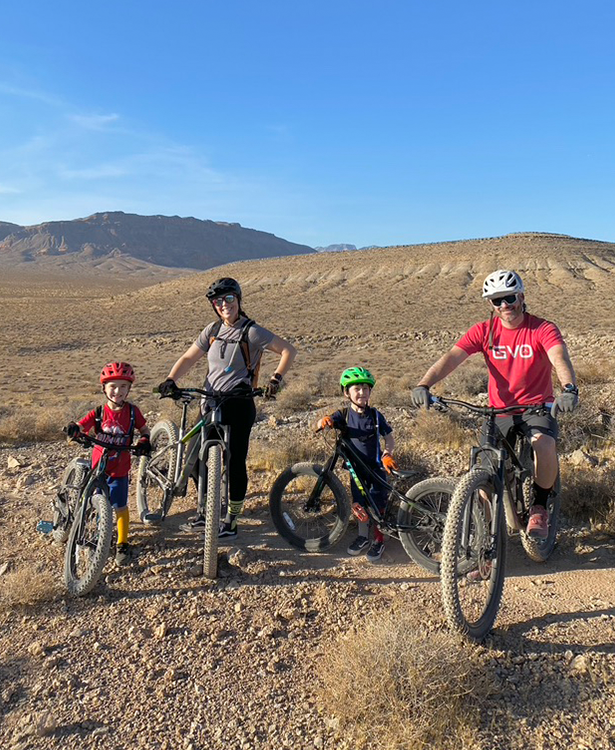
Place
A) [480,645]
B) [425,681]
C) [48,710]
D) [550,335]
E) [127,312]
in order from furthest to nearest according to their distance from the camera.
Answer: [127,312] → [550,335] → [480,645] → [48,710] → [425,681]

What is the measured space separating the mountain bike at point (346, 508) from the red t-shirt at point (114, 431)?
121 centimetres

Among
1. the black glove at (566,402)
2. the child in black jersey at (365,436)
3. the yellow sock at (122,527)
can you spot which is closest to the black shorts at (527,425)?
the black glove at (566,402)

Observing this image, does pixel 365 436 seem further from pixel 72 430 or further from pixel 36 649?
pixel 36 649

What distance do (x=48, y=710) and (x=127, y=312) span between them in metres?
46.0

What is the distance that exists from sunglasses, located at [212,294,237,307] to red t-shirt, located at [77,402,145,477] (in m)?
1.06

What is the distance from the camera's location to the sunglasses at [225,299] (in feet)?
14.2

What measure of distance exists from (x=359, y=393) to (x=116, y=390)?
186 centimetres

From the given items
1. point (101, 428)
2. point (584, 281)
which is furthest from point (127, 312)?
point (101, 428)

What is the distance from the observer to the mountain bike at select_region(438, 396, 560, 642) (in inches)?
121

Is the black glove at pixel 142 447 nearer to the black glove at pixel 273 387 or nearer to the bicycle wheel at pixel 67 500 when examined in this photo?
the bicycle wheel at pixel 67 500

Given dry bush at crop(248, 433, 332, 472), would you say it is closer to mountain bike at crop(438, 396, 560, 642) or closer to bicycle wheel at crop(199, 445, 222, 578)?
bicycle wheel at crop(199, 445, 222, 578)

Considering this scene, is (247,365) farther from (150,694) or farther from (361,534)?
(150,694)

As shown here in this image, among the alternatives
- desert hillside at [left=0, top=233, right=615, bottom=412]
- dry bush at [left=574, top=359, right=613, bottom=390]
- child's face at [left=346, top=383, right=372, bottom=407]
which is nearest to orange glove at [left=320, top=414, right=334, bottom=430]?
child's face at [left=346, top=383, right=372, bottom=407]

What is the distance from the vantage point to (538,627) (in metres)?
3.22
